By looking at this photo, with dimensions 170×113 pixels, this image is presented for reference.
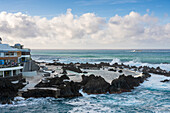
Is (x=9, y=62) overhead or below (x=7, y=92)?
overhead

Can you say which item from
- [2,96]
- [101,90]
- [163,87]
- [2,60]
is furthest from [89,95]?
[2,60]

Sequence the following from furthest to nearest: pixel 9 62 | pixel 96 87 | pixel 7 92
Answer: pixel 9 62 < pixel 96 87 < pixel 7 92

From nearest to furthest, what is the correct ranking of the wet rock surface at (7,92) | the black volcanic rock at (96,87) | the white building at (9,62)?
the wet rock surface at (7,92) → the black volcanic rock at (96,87) → the white building at (9,62)

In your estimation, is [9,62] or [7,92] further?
[9,62]

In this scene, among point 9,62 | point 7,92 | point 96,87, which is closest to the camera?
point 7,92

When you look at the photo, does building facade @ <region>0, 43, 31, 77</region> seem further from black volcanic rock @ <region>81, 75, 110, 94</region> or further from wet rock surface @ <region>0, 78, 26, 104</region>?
black volcanic rock @ <region>81, 75, 110, 94</region>

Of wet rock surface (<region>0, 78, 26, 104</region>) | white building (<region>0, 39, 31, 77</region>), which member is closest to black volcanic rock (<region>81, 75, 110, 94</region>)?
wet rock surface (<region>0, 78, 26, 104</region>)

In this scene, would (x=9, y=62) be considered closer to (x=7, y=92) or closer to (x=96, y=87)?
(x=7, y=92)

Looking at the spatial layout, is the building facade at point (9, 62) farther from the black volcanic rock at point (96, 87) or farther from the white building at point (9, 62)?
the black volcanic rock at point (96, 87)

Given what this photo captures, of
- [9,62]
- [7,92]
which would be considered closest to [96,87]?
[7,92]

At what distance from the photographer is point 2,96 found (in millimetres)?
25094

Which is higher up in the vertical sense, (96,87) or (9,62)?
(9,62)

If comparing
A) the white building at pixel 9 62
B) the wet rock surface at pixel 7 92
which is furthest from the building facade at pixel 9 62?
the wet rock surface at pixel 7 92

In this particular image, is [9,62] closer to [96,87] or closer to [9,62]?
[9,62]
